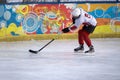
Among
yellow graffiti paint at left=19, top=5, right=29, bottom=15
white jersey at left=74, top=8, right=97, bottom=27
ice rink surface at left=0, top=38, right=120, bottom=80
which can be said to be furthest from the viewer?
yellow graffiti paint at left=19, top=5, right=29, bottom=15

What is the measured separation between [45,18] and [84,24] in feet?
7.16

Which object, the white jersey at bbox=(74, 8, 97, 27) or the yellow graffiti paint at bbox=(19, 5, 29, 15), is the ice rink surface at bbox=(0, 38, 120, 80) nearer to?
the white jersey at bbox=(74, 8, 97, 27)

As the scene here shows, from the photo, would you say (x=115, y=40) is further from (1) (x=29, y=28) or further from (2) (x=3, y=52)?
(2) (x=3, y=52)

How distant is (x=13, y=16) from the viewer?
1114cm

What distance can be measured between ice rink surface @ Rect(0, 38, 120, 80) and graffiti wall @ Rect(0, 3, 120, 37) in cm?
45

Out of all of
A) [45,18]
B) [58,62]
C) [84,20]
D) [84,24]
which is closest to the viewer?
[58,62]

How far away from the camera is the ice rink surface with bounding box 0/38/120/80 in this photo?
23.2ft

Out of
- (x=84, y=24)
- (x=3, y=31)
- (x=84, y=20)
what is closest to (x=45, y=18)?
(x=3, y=31)

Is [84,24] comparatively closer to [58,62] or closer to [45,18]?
[58,62]

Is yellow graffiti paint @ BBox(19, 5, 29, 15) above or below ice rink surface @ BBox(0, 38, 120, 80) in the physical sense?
above

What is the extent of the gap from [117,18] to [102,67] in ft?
13.7

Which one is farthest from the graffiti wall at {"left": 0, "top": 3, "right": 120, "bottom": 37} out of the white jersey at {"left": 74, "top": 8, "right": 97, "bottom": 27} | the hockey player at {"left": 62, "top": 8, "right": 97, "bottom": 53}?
the white jersey at {"left": 74, "top": 8, "right": 97, "bottom": 27}

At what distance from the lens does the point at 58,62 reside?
27.3ft

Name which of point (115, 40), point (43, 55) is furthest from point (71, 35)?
point (43, 55)
